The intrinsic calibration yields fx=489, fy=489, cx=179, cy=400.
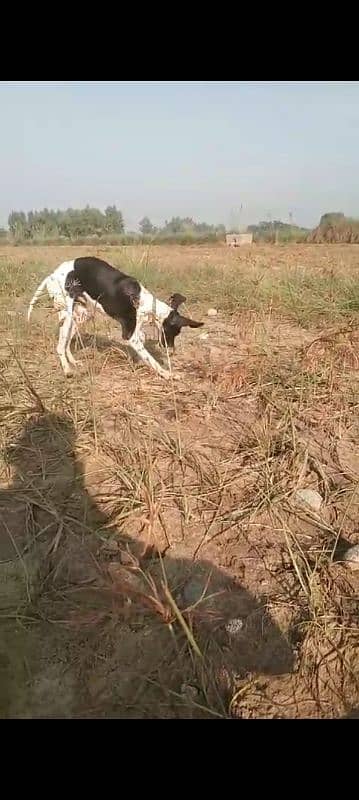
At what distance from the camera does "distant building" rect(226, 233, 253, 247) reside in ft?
50.6

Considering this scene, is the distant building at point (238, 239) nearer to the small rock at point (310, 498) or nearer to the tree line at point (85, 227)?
the tree line at point (85, 227)

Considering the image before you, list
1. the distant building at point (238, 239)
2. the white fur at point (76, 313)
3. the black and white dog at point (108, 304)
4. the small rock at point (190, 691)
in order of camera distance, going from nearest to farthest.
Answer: the small rock at point (190, 691), the white fur at point (76, 313), the black and white dog at point (108, 304), the distant building at point (238, 239)

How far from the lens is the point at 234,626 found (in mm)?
1743

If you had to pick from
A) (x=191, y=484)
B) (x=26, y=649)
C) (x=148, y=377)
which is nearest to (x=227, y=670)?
(x=26, y=649)

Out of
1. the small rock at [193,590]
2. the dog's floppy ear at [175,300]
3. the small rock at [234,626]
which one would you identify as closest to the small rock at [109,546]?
the small rock at [193,590]

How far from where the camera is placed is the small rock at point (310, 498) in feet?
7.65

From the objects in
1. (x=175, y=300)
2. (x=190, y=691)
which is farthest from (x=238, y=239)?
(x=190, y=691)

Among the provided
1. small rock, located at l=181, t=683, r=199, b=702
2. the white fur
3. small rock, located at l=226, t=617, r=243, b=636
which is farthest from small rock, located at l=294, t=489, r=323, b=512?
the white fur

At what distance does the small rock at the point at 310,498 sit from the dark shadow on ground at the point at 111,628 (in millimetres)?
583

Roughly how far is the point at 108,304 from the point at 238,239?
12.1 m

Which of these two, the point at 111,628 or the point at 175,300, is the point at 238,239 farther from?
the point at 111,628

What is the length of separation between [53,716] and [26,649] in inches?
10.8

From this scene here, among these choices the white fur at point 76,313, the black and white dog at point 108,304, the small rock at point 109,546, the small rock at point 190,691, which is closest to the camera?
the small rock at point 190,691

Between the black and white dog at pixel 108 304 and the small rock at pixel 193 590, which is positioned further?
the black and white dog at pixel 108 304
